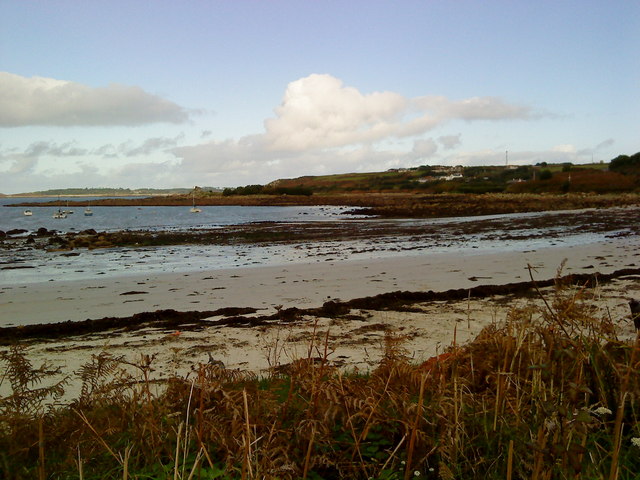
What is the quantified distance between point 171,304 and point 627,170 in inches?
3952

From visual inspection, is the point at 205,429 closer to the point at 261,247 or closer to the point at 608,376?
the point at 608,376

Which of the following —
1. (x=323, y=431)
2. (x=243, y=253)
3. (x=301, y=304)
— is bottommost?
(x=301, y=304)

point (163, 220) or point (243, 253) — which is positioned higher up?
point (163, 220)

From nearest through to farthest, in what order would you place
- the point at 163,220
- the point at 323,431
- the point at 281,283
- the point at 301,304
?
the point at 323,431 → the point at 301,304 → the point at 281,283 → the point at 163,220

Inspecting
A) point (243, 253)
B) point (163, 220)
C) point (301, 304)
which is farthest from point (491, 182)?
point (301, 304)

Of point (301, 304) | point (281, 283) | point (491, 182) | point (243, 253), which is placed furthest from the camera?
point (491, 182)

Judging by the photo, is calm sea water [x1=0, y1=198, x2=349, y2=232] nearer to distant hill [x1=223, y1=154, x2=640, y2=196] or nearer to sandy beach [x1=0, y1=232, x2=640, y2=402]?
sandy beach [x1=0, y1=232, x2=640, y2=402]

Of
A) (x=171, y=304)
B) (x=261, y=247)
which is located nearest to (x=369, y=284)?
(x=171, y=304)

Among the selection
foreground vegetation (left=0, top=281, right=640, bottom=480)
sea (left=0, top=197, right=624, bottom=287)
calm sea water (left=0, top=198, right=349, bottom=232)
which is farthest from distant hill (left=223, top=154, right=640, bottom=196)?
foreground vegetation (left=0, top=281, right=640, bottom=480)

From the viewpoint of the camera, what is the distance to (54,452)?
2.86m

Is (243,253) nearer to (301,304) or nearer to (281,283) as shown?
(281,283)

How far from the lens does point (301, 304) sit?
1059cm

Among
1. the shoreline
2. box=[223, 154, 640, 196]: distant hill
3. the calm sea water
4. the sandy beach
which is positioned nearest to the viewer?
the sandy beach

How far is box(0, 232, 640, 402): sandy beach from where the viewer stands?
267 inches
